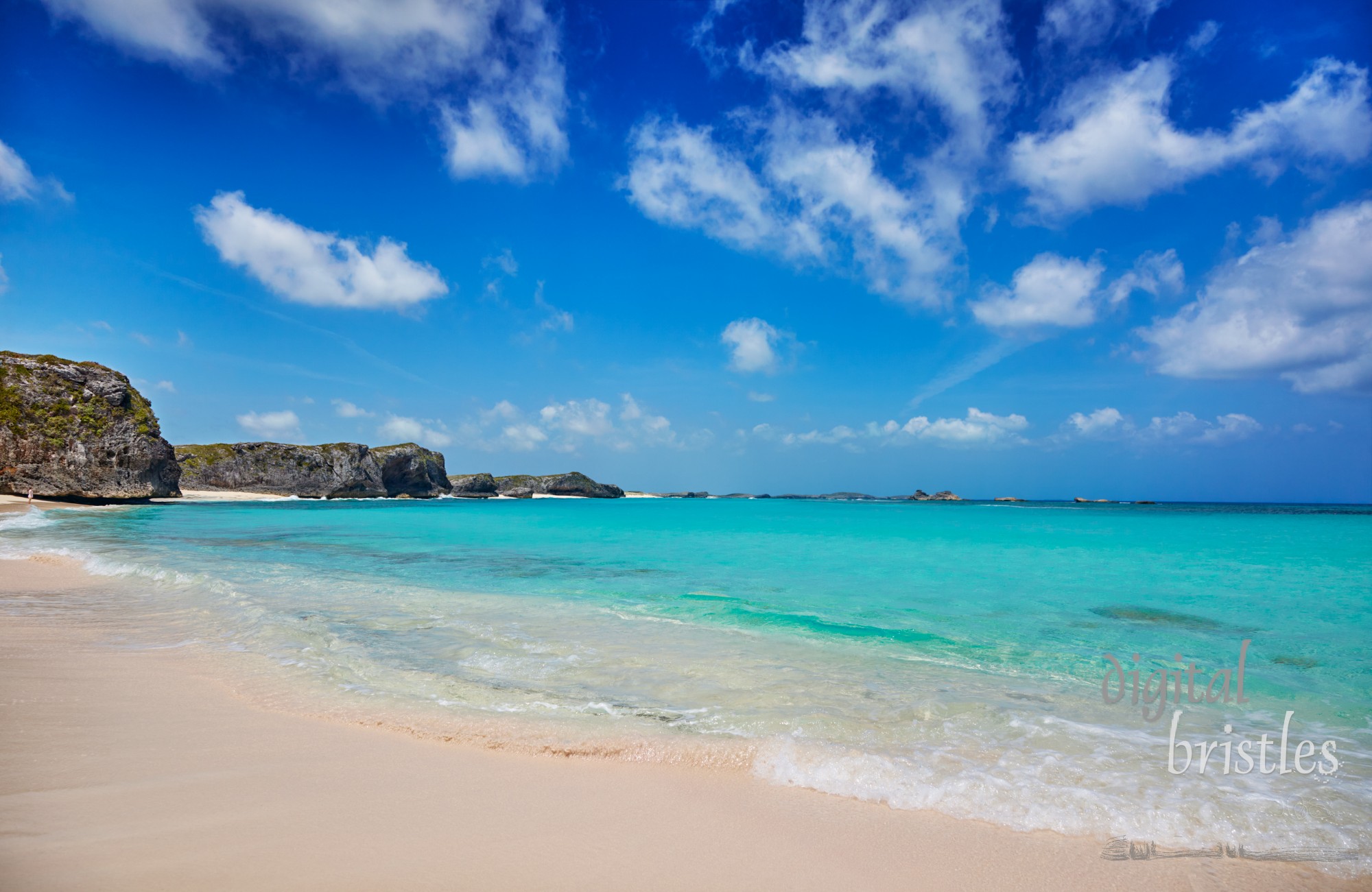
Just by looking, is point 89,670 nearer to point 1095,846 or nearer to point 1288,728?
point 1095,846

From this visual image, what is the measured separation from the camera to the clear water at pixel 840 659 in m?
3.98

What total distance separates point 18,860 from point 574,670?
4.34 m

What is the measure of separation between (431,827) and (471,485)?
396 ft

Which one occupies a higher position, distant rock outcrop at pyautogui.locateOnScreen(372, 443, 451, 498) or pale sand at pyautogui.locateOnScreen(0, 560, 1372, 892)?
distant rock outcrop at pyautogui.locateOnScreen(372, 443, 451, 498)

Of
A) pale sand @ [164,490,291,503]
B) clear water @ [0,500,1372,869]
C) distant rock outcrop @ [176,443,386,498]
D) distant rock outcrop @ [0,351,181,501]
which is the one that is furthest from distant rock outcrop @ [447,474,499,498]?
clear water @ [0,500,1372,869]

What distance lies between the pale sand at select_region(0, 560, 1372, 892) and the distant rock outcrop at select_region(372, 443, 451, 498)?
94944mm

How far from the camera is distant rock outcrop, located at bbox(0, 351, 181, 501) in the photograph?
38.9 meters

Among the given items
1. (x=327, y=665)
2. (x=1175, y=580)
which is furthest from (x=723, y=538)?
(x=327, y=665)

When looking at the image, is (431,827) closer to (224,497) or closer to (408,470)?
(224,497)

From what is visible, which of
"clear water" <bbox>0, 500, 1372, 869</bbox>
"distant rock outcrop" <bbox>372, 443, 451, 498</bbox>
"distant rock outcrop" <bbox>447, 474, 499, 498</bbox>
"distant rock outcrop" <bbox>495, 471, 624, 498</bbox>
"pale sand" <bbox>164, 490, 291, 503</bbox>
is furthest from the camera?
"distant rock outcrop" <bbox>495, 471, 624, 498</bbox>

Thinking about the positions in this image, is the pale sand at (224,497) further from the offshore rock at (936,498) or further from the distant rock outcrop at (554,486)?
the offshore rock at (936,498)

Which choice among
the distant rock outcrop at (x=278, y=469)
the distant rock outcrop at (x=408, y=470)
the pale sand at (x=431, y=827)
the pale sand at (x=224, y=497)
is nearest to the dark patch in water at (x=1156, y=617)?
the pale sand at (x=431, y=827)

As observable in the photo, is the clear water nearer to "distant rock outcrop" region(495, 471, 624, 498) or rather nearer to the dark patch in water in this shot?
the dark patch in water

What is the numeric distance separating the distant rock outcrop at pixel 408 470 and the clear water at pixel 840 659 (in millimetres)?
76908
